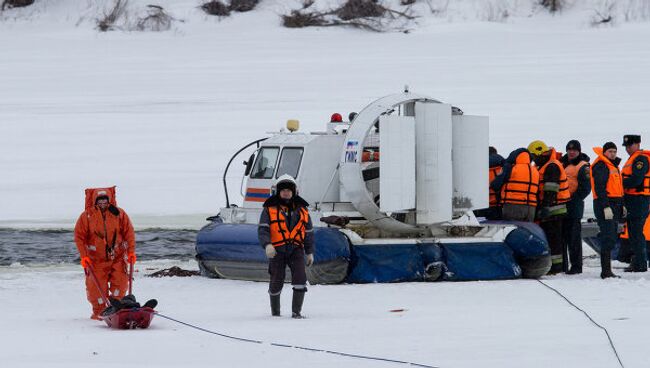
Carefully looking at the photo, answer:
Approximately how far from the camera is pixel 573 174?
13.5 meters

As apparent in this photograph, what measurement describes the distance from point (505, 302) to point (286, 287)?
2.38 metres

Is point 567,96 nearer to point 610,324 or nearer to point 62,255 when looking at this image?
point 62,255

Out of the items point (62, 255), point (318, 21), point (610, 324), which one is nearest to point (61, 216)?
point (62, 255)

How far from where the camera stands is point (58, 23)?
30.5 metres

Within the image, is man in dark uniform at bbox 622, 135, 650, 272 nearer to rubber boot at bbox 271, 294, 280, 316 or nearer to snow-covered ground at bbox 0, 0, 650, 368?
snow-covered ground at bbox 0, 0, 650, 368

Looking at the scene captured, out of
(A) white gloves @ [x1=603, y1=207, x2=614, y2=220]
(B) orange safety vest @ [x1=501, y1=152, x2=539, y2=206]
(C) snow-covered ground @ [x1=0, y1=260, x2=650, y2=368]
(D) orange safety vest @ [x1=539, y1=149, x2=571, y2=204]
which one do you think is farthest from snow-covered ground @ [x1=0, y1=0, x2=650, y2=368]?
(B) orange safety vest @ [x1=501, y1=152, x2=539, y2=206]

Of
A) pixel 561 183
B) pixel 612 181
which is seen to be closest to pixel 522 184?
pixel 561 183

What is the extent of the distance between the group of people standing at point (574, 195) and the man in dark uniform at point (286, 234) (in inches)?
130

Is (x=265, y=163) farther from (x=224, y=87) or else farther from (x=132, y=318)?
(x=224, y=87)

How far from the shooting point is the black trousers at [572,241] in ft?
43.1

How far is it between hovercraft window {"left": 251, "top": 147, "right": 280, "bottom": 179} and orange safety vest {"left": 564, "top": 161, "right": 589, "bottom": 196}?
2.89 meters

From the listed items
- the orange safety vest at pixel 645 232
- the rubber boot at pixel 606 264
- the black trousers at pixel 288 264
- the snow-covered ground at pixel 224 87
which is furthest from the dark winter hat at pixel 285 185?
the snow-covered ground at pixel 224 87

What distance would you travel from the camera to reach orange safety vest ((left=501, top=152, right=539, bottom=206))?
1298cm

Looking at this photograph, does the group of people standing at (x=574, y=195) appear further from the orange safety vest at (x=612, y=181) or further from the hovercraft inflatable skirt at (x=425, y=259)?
the hovercraft inflatable skirt at (x=425, y=259)
